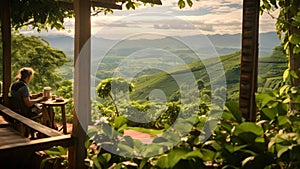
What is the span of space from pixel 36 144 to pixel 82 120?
44cm

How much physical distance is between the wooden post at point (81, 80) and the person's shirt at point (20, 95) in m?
2.14

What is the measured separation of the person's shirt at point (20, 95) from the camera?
5.14 m

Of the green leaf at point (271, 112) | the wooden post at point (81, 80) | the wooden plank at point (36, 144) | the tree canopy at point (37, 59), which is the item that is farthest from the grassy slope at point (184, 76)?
the green leaf at point (271, 112)

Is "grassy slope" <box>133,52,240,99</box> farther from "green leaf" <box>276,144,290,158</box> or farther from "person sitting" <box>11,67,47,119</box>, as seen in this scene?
"green leaf" <box>276,144,290,158</box>

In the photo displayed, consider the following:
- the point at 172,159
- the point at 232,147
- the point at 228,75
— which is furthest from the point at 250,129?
the point at 228,75

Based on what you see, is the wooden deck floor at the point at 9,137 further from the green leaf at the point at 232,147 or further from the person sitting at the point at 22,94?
the green leaf at the point at 232,147

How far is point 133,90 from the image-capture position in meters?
7.68

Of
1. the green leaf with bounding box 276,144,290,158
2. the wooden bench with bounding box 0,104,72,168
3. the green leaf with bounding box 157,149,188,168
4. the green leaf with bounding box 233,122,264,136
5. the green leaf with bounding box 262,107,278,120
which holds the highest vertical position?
the green leaf with bounding box 262,107,278,120

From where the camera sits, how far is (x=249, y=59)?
225 cm

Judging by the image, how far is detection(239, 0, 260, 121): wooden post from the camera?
2.18 m

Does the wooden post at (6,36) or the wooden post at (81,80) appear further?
the wooden post at (6,36)

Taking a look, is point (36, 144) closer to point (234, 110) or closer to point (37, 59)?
point (234, 110)

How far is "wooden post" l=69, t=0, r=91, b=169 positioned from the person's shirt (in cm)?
214

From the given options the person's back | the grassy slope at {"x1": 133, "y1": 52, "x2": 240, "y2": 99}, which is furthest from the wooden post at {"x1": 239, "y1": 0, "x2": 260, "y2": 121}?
the person's back
